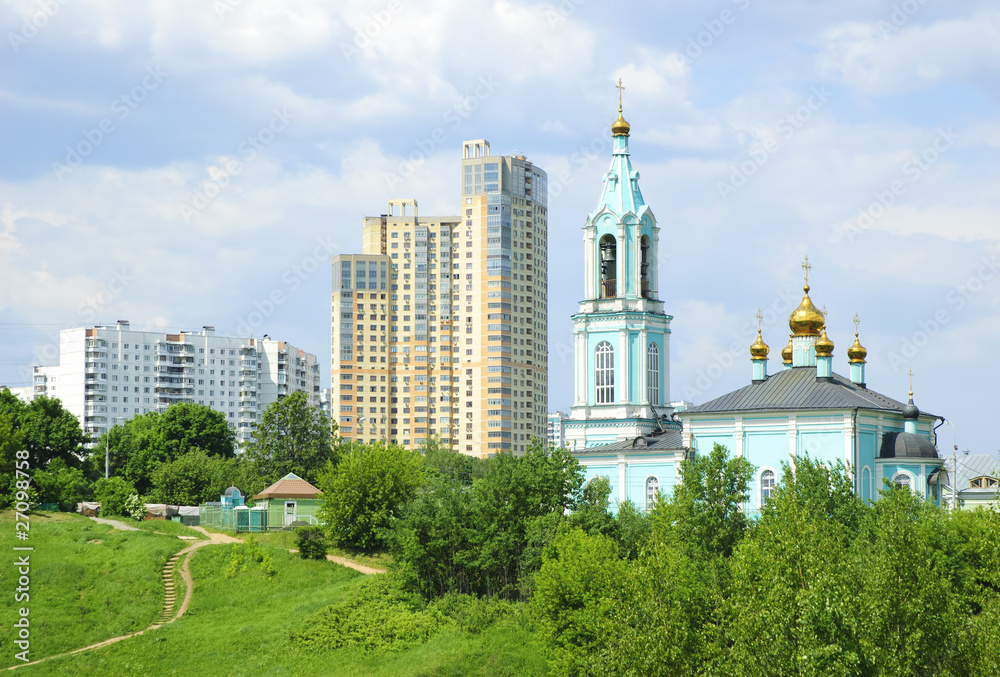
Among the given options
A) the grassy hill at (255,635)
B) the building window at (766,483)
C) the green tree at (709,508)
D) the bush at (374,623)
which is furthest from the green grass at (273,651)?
the building window at (766,483)

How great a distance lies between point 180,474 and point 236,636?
23.7 m

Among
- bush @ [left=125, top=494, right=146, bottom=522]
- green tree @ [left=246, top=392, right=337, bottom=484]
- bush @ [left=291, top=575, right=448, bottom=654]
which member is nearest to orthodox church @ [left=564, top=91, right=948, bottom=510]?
bush @ [left=291, top=575, right=448, bottom=654]

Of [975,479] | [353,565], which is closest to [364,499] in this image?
[353,565]

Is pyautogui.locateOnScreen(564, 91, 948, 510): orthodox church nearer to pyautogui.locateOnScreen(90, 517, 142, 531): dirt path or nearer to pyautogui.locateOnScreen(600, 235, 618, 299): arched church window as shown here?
pyautogui.locateOnScreen(600, 235, 618, 299): arched church window

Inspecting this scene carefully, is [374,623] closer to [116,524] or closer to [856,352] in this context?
[116,524]

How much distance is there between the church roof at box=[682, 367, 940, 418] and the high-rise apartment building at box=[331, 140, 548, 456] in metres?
52.4

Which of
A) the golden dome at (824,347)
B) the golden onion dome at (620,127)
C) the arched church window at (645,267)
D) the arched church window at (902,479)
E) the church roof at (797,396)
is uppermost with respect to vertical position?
the golden onion dome at (620,127)

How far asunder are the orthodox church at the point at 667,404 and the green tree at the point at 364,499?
308 inches

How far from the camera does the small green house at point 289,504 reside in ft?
156

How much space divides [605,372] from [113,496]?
20.9 m

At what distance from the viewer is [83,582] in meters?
38.4

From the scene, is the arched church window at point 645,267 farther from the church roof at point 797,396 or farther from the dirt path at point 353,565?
the dirt path at point 353,565

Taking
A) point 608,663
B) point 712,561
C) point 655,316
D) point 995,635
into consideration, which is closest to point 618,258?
point 655,316

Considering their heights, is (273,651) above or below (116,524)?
below
